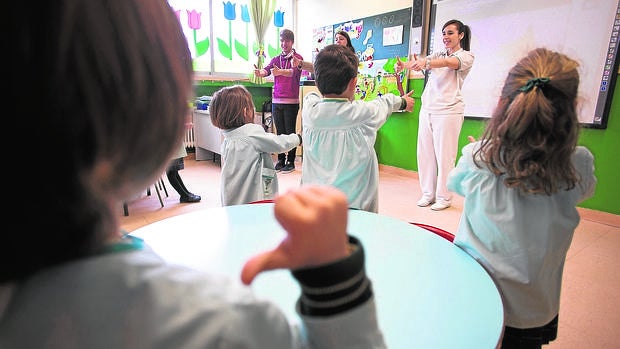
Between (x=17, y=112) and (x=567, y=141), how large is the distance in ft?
3.58

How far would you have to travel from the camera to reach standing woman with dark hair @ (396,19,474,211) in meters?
2.87

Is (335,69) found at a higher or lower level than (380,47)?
lower

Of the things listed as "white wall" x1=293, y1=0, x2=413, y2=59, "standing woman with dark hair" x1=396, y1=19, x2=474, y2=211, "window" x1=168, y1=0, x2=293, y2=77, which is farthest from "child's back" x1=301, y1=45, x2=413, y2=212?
"window" x1=168, y1=0, x2=293, y2=77

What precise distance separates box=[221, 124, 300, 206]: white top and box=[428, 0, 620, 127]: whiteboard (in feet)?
4.23

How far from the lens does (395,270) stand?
803mm

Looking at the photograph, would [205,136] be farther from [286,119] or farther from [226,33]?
[226,33]

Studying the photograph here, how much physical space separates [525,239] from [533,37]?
2.70m

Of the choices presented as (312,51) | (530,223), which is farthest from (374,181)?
(312,51)

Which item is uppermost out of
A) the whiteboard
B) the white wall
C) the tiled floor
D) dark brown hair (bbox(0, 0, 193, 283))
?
the white wall

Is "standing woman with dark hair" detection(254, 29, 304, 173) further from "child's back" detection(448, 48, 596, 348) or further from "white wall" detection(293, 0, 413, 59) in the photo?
"child's back" detection(448, 48, 596, 348)

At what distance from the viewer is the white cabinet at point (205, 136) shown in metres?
4.48

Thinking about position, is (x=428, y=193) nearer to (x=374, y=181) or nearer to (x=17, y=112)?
(x=374, y=181)

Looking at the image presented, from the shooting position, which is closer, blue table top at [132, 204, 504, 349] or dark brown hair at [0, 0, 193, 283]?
dark brown hair at [0, 0, 193, 283]

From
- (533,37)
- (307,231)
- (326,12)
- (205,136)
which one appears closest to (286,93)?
(205,136)
